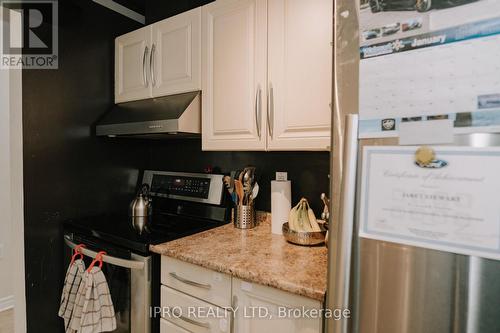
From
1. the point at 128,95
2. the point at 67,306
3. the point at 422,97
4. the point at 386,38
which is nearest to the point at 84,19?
the point at 128,95

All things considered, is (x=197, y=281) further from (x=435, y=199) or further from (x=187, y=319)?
(x=435, y=199)

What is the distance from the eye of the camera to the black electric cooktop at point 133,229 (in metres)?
1.29

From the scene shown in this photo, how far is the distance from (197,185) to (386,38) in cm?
142

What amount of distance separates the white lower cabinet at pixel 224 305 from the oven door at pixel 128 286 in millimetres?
74

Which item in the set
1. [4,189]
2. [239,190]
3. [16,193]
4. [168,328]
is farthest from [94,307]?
[4,189]

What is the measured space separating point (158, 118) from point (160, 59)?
0.42m

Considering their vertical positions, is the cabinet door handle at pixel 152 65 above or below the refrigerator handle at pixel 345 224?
above

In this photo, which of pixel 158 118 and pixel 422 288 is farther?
pixel 158 118

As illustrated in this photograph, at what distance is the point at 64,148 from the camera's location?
166 centimetres

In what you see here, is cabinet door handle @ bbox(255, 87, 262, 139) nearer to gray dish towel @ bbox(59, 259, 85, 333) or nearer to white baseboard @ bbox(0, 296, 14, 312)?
gray dish towel @ bbox(59, 259, 85, 333)

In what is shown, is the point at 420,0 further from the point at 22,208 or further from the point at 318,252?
the point at 22,208

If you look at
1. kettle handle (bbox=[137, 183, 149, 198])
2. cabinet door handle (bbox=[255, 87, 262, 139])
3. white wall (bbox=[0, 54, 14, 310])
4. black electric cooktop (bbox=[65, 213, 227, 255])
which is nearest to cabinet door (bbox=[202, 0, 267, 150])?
cabinet door handle (bbox=[255, 87, 262, 139])

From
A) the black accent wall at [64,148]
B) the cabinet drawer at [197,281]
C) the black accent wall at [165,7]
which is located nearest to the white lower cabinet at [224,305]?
the cabinet drawer at [197,281]

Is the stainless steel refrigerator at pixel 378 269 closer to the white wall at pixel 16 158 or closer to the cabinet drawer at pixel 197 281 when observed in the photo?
the cabinet drawer at pixel 197 281
